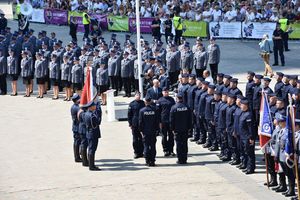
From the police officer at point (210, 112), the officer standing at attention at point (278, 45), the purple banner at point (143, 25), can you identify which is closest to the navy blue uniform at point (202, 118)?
the police officer at point (210, 112)

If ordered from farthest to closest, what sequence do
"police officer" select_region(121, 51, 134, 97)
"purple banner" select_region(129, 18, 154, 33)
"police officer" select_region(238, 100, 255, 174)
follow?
"purple banner" select_region(129, 18, 154, 33) → "police officer" select_region(121, 51, 134, 97) → "police officer" select_region(238, 100, 255, 174)

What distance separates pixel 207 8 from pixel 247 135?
23.8 meters

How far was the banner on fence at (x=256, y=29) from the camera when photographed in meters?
45.0

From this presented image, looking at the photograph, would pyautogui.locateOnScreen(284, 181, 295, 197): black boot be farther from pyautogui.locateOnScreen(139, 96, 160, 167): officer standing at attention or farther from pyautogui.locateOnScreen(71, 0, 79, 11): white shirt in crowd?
pyautogui.locateOnScreen(71, 0, 79, 11): white shirt in crowd

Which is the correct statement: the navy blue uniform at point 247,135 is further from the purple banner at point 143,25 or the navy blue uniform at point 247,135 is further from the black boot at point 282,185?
the purple banner at point 143,25

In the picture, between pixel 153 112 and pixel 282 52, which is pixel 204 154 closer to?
pixel 153 112

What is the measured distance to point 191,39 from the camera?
47.2m

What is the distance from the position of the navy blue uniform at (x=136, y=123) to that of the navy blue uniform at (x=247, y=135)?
2917mm

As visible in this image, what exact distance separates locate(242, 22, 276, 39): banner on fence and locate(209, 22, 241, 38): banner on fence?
1.06 ft

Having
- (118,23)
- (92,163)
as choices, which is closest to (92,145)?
(92,163)

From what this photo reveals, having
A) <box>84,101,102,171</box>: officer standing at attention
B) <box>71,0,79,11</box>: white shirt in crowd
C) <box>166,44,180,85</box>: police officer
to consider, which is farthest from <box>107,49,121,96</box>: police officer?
<box>71,0,79,11</box>: white shirt in crowd

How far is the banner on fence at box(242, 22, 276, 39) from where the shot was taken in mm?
45006

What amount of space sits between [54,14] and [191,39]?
962 centimetres

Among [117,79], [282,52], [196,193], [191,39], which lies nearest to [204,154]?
[196,193]
